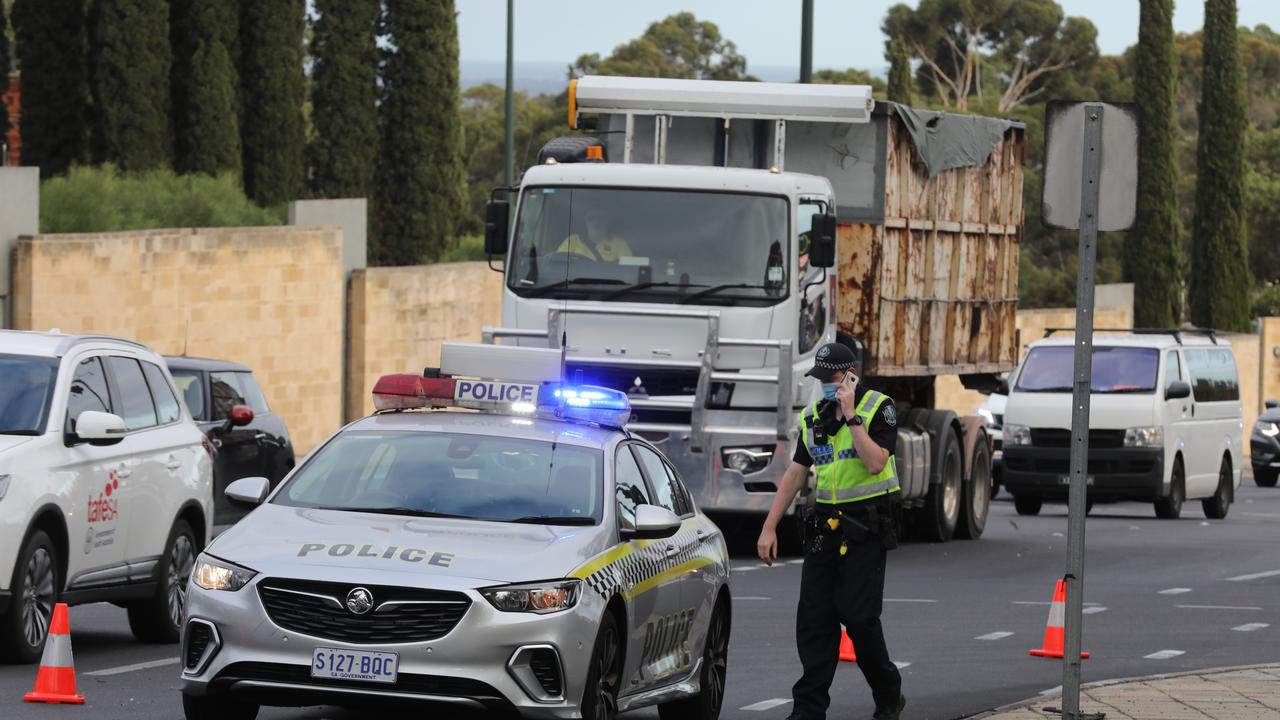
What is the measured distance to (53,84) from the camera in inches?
1421

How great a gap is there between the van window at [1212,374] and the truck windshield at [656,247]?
35.6ft

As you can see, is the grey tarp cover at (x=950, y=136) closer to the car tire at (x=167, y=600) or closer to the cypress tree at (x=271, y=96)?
the car tire at (x=167, y=600)

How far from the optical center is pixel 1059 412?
2647 centimetres

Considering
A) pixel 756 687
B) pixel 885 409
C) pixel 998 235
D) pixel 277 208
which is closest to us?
pixel 885 409

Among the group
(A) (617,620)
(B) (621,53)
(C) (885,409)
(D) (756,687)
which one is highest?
(B) (621,53)

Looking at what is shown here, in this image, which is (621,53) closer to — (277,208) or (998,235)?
Answer: (277,208)

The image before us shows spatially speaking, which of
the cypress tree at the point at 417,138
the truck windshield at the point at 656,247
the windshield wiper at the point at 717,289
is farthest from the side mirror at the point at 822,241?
the cypress tree at the point at 417,138

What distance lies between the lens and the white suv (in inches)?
450

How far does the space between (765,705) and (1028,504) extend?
17.5 metres

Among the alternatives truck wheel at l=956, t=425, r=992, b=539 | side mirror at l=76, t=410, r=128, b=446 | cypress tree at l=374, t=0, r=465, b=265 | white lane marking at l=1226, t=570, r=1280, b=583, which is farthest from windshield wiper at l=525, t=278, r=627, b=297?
cypress tree at l=374, t=0, r=465, b=265

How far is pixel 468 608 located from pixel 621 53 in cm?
7693

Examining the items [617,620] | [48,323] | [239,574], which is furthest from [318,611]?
[48,323]

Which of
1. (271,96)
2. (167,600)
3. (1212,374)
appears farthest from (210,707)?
(271,96)

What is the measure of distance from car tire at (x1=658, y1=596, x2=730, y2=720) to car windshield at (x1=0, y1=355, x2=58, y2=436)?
12.4ft
